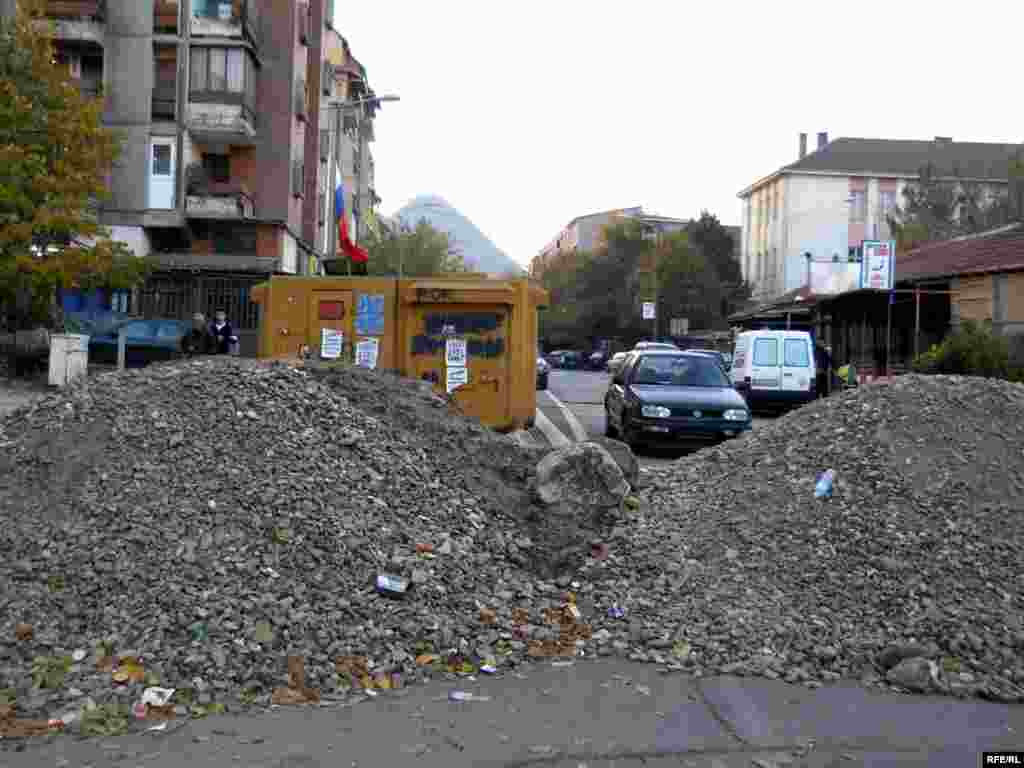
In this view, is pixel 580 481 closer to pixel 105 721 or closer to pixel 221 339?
pixel 105 721

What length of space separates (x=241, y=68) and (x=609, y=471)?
114ft

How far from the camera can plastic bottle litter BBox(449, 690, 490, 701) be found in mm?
5766

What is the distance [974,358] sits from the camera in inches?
934

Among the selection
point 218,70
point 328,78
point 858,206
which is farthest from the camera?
point 858,206

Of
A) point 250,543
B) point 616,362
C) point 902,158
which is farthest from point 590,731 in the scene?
point 902,158

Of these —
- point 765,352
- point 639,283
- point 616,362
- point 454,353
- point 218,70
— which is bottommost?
point 454,353

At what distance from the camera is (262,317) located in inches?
564

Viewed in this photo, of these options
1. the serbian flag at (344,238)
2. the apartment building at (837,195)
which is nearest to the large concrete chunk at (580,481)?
the serbian flag at (344,238)

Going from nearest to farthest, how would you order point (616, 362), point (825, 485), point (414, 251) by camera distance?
point (825, 485)
point (616, 362)
point (414, 251)

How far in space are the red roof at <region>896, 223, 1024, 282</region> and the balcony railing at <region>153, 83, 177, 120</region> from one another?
24.9 m

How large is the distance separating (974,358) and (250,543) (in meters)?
20.5

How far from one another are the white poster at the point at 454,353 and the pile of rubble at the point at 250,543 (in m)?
4.60

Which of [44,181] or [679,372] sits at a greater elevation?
[44,181]

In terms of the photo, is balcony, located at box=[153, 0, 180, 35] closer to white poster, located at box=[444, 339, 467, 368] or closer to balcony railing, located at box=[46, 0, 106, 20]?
balcony railing, located at box=[46, 0, 106, 20]
